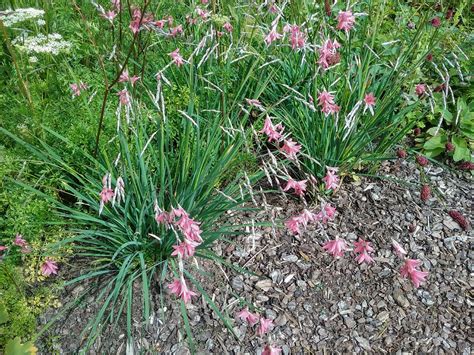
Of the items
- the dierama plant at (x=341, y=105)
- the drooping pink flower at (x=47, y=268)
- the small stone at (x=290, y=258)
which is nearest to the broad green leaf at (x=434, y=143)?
the dierama plant at (x=341, y=105)

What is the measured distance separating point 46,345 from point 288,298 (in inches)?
44.8

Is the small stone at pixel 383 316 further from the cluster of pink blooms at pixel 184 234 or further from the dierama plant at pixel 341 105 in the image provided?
the cluster of pink blooms at pixel 184 234

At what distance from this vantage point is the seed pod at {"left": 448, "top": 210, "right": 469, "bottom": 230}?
2.84 m

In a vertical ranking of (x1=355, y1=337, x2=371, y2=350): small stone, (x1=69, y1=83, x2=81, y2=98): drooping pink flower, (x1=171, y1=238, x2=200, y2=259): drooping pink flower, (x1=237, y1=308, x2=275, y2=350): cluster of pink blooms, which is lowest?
(x1=355, y1=337, x2=371, y2=350): small stone

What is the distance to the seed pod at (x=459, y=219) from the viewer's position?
2.84m

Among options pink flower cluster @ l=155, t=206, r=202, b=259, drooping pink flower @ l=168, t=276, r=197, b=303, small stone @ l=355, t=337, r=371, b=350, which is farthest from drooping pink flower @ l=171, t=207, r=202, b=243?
small stone @ l=355, t=337, r=371, b=350

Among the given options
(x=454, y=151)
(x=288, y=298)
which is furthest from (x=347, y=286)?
(x=454, y=151)

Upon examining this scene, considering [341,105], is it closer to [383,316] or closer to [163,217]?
A: [383,316]

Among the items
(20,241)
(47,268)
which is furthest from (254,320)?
(20,241)

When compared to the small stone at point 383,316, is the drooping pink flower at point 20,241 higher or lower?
higher

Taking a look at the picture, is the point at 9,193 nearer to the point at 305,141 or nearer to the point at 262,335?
the point at 262,335

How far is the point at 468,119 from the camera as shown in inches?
128

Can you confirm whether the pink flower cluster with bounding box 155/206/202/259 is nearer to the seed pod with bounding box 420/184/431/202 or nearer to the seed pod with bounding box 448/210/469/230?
the seed pod with bounding box 420/184/431/202

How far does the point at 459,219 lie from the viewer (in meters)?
2.84
